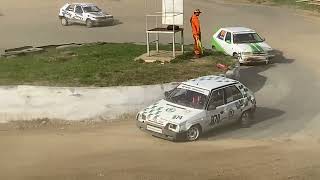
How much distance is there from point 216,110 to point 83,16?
74.2 ft

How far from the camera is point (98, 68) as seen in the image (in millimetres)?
20469

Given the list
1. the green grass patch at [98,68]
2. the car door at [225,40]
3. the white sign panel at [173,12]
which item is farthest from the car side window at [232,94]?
the car door at [225,40]

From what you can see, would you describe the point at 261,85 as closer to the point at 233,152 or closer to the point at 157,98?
the point at 157,98

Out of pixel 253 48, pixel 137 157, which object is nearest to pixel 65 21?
pixel 253 48

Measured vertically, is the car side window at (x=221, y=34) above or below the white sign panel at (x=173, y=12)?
below

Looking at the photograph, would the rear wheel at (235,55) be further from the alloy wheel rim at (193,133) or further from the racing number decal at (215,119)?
the alloy wheel rim at (193,133)

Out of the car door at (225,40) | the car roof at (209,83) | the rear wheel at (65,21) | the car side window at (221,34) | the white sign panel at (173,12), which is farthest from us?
the rear wheel at (65,21)

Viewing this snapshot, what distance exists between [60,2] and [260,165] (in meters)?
39.1

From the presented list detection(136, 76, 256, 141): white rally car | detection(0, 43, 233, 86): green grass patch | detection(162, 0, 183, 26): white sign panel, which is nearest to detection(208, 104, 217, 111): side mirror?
detection(136, 76, 256, 141): white rally car

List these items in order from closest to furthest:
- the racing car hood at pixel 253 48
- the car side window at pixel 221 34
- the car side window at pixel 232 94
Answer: the car side window at pixel 232 94 < the racing car hood at pixel 253 48 < the car side window at pixel 221 34

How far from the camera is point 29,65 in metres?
21.3

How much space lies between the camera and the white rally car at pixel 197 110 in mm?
14836

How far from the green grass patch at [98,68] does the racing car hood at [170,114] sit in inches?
120

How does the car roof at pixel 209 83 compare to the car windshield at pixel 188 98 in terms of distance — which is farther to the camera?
the car roof at pixel 209 83
